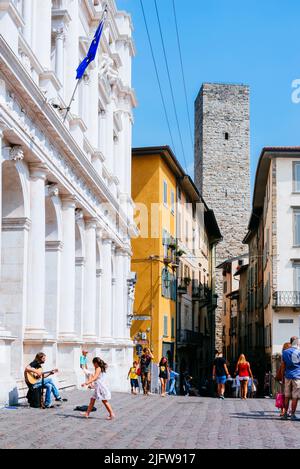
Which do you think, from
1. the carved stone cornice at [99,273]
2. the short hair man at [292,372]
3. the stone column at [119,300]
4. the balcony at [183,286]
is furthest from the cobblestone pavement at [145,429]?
the balcony at [183,286]

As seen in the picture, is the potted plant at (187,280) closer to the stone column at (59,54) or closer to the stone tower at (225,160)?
the stone tower at (225,160)

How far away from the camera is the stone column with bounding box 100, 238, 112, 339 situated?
101ft

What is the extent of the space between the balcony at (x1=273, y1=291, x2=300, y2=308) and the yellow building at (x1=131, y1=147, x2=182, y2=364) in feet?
19.6

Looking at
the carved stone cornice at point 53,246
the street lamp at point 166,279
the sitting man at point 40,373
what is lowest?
the sitting man at point 40,373

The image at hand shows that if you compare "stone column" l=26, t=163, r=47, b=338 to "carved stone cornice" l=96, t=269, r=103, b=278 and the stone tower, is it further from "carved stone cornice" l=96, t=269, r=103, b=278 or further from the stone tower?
the stone tower

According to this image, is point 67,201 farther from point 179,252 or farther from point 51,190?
point 179,252

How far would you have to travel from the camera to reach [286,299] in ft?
138

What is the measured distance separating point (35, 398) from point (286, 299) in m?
27.2

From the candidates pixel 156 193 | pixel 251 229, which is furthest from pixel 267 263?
pixel 251 229

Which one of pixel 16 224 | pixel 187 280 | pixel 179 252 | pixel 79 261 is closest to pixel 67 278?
pixel 79 261

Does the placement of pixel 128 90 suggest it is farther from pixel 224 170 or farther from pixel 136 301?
pixel 224 170

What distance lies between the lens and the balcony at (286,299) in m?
41.7

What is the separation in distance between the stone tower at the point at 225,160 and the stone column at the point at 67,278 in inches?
2202

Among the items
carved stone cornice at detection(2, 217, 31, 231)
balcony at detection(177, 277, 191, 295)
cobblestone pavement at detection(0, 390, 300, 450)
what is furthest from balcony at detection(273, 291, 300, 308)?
Result: carved stone cornice at detection(2, 217, 31, 231)
